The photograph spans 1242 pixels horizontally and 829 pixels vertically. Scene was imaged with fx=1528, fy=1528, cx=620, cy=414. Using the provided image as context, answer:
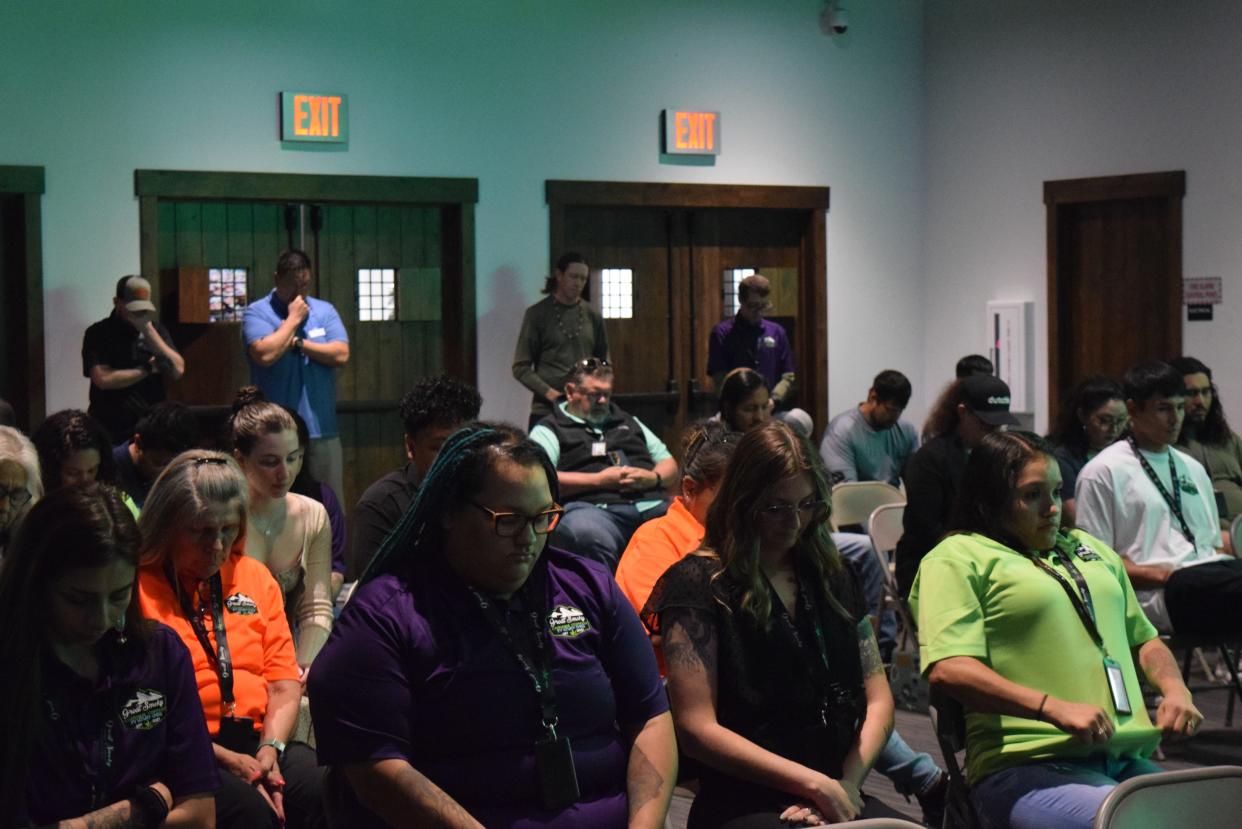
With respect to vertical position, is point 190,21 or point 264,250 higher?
point 190,21

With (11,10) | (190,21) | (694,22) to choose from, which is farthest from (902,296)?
(11,10)

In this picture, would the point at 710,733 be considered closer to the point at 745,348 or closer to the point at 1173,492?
the point at 1173,492

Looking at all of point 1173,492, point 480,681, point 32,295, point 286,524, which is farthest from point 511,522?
point 32,295

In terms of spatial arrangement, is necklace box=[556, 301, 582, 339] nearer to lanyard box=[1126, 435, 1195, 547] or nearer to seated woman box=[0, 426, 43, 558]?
lanyard box=[1126, 435, 1195, 547]

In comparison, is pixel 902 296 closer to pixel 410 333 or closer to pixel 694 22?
pixel 694 22

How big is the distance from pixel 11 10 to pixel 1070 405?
17.1 feet

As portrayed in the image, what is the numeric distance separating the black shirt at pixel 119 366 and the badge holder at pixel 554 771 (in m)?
5.16

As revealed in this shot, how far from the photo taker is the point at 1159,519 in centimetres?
498

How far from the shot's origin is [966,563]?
323 cm

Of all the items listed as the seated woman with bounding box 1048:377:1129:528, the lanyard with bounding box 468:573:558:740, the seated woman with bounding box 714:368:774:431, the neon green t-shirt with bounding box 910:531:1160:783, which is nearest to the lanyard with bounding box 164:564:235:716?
the lanyard with bounding box 468:573:558:740

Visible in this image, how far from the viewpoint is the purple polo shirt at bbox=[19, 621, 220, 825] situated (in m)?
2.52

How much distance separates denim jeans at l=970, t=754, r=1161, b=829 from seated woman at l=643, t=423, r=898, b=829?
10.6 inches

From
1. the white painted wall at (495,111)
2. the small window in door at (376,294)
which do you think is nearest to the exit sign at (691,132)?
the white painted wall at (495,111)

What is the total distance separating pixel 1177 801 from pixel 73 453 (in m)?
3.24
